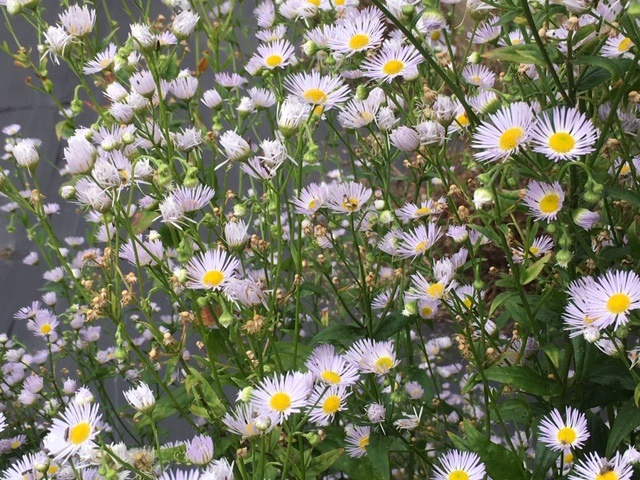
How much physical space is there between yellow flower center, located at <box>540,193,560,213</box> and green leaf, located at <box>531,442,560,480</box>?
221 millimetres

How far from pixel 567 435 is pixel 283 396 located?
0.24 metres

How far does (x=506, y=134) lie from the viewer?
67cm

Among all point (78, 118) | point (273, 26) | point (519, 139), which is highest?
point (78, 118)

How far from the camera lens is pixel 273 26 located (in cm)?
117

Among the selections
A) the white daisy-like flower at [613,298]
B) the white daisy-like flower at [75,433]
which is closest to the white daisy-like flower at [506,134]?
the white daisy-like flower at [613,298]

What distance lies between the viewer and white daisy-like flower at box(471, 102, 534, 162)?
66cm

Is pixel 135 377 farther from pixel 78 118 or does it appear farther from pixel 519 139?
pixel 78 118

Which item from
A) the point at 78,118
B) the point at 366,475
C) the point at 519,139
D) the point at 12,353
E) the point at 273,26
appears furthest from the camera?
the point at 78,118

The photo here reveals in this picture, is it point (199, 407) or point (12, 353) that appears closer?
point (199, 407)

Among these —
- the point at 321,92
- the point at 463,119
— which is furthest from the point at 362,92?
the point at 463,119

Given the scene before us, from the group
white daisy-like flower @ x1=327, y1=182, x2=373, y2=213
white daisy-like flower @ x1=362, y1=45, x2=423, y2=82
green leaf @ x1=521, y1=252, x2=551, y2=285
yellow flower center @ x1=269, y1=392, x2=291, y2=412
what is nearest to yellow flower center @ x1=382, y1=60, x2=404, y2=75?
white daisy-like flower @ x1=362, y1=45, x2=423, y2=82

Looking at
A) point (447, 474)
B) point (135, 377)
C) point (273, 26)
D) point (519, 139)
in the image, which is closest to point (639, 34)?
point (519, 139)

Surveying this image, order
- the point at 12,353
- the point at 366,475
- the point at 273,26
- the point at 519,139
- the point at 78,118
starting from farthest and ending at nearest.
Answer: the point at 78,118
the point at 12,353
the point at 273,26
the point at 366,475
the point at 519,139

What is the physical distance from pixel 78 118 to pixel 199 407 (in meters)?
1.86
